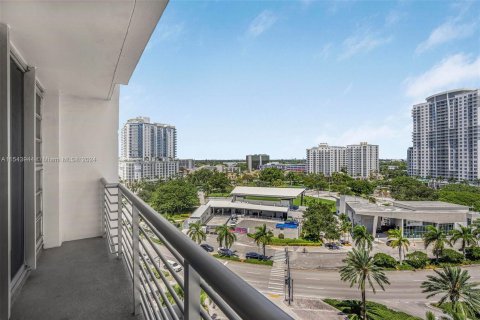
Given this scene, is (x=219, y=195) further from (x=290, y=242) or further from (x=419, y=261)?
(x=419, y=261)

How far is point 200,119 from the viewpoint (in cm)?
5144

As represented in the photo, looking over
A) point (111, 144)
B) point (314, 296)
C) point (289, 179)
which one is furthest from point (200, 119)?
point (111, 144)

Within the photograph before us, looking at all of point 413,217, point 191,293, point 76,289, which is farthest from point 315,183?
point 191,293

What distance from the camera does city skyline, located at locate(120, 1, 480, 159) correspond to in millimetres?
37312

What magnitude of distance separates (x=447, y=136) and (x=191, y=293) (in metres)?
47.4

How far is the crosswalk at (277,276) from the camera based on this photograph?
12.7 metres

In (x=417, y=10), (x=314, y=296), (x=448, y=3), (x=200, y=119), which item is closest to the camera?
(x=314, y=296)

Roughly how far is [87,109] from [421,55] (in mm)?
62188

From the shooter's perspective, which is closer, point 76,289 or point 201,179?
point 76,289

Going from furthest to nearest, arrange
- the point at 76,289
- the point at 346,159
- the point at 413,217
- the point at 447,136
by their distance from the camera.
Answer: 1. the point at 346,159
2. the point at 447,136
3. the point at 413,217
4. the point at 76,289

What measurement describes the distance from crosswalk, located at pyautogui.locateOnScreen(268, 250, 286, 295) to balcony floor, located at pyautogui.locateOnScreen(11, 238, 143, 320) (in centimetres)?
1173

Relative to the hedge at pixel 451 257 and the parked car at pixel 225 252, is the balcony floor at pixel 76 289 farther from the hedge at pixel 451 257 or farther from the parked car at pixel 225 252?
Result: the hedge at pixel 451 257

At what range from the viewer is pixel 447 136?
1462 inches

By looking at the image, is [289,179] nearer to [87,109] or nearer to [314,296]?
[314,296]
